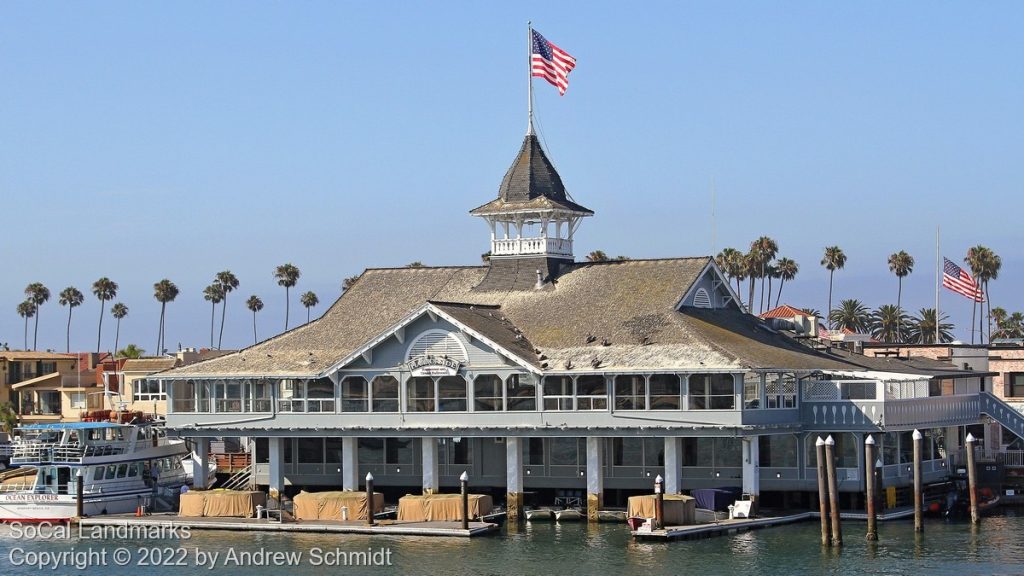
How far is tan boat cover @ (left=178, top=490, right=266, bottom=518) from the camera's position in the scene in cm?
7494

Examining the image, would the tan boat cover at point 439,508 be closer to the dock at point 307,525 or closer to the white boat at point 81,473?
the dock at point 307,525

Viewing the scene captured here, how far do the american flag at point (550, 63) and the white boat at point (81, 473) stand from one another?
24164 millimetres

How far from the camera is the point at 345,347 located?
80000 millimetres

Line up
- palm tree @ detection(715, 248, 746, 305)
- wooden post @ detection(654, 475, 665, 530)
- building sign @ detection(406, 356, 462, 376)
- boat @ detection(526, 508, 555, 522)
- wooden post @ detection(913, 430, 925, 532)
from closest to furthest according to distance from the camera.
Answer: wooden post @ detection(913, 430, 925, 532) < wooden post @ detection(654, 475, 665, 530) < boat @ detection(526, 508, 555, 522) < building sign @ detection(406, 356, 462, 376) < palm tree @ detection(715, 248, 746, 305)

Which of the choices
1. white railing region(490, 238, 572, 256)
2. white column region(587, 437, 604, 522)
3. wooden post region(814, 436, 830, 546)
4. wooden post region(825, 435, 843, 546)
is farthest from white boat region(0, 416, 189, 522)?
wooden post region(825, 435, 843, 546)

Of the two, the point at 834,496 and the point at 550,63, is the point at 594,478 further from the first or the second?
the point at 550,63

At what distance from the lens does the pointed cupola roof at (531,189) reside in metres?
82.6

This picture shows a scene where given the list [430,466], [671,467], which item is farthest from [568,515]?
[430,466]

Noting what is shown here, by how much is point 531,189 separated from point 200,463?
64.5 feet

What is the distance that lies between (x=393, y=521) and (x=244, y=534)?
5.99 m

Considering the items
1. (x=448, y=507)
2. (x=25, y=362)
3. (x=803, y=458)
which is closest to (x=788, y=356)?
(x=803, y=458)

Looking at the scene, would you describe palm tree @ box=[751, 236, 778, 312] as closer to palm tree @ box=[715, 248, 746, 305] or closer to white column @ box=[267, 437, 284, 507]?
palm tree @ box=[715, 248, 746, 305]

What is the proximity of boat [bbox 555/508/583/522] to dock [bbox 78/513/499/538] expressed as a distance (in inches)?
135

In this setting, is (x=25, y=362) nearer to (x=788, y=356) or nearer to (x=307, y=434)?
(x=307, y=434)
